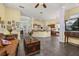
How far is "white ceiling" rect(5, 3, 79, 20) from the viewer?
254 centimetres

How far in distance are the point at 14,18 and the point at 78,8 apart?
1.24 m

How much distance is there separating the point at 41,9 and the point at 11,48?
37.2 inches

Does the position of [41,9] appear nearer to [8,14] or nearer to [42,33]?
[42,33]

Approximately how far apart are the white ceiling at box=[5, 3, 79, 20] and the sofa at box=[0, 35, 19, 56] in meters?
0.55

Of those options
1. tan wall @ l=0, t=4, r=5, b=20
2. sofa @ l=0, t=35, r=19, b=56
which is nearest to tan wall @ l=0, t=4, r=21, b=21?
tan wall @ l=0, t=4, r=5, b=20

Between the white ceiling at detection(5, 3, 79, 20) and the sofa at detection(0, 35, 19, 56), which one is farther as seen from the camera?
the white ceiling at detection(5, 3, 79, 20)

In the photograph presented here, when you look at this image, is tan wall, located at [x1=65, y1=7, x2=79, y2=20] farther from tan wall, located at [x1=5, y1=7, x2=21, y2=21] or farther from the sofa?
the sofa

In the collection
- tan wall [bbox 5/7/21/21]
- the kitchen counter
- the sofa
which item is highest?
tan wall [bbox 5/7/21/21]

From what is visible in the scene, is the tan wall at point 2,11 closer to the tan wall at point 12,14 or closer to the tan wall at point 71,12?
the tan wall at point 12,14

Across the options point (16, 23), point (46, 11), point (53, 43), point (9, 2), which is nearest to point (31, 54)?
point (53, 43)

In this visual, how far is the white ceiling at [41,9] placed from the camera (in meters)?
2.54

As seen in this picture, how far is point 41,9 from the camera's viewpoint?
260cm

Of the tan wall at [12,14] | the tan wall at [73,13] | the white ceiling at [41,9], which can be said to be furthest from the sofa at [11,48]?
the tan wall at [73,13]

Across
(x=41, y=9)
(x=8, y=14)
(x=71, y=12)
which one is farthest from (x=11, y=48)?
(x=71, y=12)
